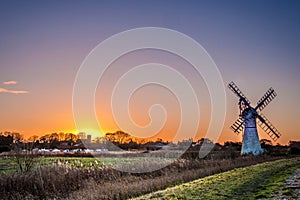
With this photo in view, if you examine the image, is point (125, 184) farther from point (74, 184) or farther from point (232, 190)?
point (232, 190)

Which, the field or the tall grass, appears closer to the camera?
the field

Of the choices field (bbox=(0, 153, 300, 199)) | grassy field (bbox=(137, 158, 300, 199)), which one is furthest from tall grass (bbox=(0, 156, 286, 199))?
grassy field (bbox=(137, 158, 300, 199))

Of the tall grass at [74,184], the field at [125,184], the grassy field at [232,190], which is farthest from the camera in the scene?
the tall grass at [74,184]

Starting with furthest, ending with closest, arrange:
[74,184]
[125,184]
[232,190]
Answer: [74,184]
[125,184]
[232,190]

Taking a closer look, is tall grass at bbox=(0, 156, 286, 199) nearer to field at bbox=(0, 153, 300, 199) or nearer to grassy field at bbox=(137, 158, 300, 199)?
field at bbox=(0, 153, 300, 199)

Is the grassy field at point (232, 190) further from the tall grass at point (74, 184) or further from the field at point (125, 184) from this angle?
the tall grass at point (74, 184)

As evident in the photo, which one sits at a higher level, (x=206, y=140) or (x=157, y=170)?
(x=206, y=140)

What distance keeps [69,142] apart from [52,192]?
72.5m

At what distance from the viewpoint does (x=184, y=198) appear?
1064cm

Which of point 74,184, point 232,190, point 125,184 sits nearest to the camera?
point 232,190

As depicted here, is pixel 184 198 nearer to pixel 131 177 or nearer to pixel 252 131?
pixel 131 177

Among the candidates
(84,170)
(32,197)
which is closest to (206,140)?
(84,170)

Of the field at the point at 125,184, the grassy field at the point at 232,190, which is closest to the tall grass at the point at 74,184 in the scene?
the field at the point at 125,184

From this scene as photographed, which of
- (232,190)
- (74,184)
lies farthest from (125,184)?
(232,190)
